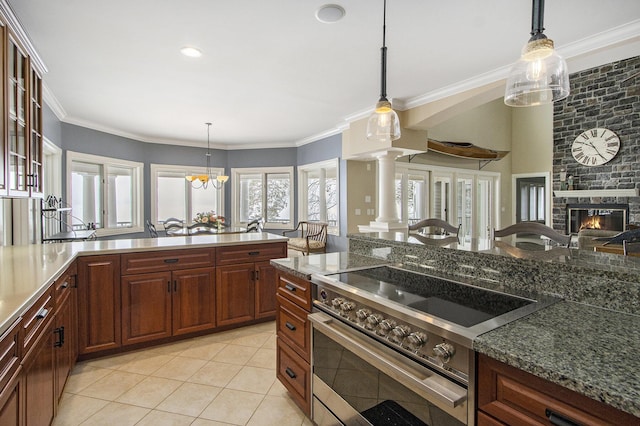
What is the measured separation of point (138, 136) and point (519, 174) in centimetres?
871

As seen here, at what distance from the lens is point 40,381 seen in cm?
156

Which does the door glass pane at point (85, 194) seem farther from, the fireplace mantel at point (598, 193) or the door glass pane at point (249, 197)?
the fireplace mantel at point (598, 193)

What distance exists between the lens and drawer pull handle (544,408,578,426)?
2.64 ft

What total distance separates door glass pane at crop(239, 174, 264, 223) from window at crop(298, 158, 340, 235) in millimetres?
1081

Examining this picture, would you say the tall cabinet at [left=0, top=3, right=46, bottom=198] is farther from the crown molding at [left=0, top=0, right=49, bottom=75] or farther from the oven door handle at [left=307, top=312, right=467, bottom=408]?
the oven door handle at [left=307, top=312, right=467, bottom=408]

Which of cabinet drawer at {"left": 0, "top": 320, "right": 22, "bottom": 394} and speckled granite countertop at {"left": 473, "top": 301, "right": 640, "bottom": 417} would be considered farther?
cabinet drawer at {"left": 0, "top": 320, "right": 22, "bottom": 394}

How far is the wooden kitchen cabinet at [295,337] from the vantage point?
189 cm

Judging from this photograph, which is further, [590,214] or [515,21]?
[590,214]

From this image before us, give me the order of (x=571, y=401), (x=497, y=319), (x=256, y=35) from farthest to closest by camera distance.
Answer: (x=256, y=35), (x=497, y=319), (x=571, y=401)

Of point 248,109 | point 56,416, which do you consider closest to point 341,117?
point 248,109

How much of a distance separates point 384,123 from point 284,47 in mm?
1447

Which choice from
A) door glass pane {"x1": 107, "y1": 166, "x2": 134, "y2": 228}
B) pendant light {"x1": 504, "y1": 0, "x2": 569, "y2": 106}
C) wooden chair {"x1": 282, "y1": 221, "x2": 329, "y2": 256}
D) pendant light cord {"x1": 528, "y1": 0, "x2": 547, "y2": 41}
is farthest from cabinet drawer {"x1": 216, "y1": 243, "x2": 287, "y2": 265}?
door glass pane {"x1": 107, "y1": 166, "x2": 134, "y2": 228}

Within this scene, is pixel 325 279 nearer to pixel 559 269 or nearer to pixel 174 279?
pixel 559 269

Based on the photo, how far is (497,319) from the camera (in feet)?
3.74
